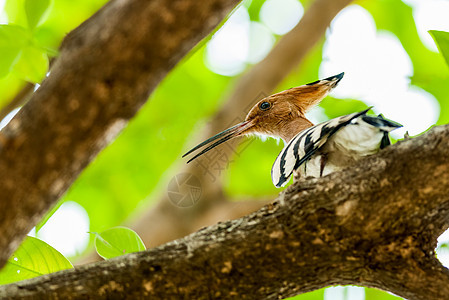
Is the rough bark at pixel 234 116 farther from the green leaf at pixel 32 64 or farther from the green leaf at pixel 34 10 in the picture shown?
the green leaf at pixel 34 10

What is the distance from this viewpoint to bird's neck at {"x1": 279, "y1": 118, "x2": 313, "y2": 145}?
9.77 feet

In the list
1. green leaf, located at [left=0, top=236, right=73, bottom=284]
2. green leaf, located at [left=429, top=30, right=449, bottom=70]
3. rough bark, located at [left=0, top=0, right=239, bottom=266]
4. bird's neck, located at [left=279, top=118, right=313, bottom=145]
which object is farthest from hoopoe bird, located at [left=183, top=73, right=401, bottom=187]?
green leaf, located at [left=0, top=236, right=73, bottom=284]

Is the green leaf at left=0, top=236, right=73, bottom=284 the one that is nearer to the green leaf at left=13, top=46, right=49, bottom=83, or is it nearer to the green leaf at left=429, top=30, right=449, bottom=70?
the green leaf at left=13, top=46, right=49, bottom=83

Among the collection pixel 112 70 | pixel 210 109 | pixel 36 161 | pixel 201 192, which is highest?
pixel 210 109

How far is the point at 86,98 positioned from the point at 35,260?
697 mm

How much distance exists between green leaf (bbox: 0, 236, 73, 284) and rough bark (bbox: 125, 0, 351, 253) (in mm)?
1816

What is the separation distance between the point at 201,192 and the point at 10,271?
216cm

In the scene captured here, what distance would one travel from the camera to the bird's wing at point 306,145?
2066 millimetres

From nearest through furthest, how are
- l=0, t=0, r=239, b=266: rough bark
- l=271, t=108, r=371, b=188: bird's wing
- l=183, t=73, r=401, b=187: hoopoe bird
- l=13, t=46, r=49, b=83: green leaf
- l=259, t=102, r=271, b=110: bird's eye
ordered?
1. l=0, t=0, r=239, b=266: rough bark
2. l=183, t=73, r=401, b=187: hoopoe bird
3. l=271, t=108, r=371, b=188: bird's wing
4. l=13, t=46, r=49, b=83: green leaf
5. l=259, t=102, r=271, b=110: bird's eye

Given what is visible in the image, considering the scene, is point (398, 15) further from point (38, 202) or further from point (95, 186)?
point (38, 202)

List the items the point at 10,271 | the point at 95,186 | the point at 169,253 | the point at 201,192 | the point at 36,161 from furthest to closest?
the point at 95,186
the point at 201,192
the point at 10,271
the point at 169,253
the point at 36,161

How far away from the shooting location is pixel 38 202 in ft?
4.78

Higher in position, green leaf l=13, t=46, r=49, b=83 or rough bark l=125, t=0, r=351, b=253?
rough bark l=125, t=0, r=351, b=253

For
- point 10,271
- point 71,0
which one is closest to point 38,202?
point 10,271
